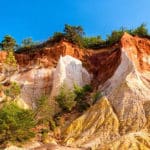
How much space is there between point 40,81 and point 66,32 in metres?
8.39

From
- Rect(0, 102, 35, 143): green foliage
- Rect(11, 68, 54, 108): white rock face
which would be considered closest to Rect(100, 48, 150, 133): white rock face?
Rect(11, 68, 54, 108): white rock face

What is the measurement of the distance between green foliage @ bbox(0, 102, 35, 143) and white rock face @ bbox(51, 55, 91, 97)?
321 inches

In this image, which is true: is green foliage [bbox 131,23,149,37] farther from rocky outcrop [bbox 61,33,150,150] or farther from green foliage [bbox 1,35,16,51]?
green foliage [bbox 1,35,16,51]

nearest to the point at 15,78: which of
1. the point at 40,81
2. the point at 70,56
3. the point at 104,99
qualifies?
the point at 40,81

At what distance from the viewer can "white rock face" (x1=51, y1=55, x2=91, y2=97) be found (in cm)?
4782

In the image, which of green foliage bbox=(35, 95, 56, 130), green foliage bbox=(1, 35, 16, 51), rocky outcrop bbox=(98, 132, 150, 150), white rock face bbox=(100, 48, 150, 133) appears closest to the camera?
rocky outcrop bbox=(98, 132, 150, 150)

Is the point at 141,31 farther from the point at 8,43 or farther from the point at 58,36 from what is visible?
the point at 8,43

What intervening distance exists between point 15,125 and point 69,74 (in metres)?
12.8

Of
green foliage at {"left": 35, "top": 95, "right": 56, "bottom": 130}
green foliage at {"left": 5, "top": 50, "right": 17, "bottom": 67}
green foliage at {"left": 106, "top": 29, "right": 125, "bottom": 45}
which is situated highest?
green foliage at {"left": 106, "top": 29, "right": 125, "bottom": 45}

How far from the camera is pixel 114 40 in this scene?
54688 mm

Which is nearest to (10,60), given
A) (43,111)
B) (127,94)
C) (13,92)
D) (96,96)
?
(13,92)

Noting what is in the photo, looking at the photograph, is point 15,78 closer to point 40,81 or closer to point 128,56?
point 40,81

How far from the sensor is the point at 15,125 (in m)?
37.7

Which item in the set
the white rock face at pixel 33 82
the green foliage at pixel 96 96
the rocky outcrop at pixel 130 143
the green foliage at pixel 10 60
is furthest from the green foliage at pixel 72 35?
the rocky outcrop at pixel 130 143
